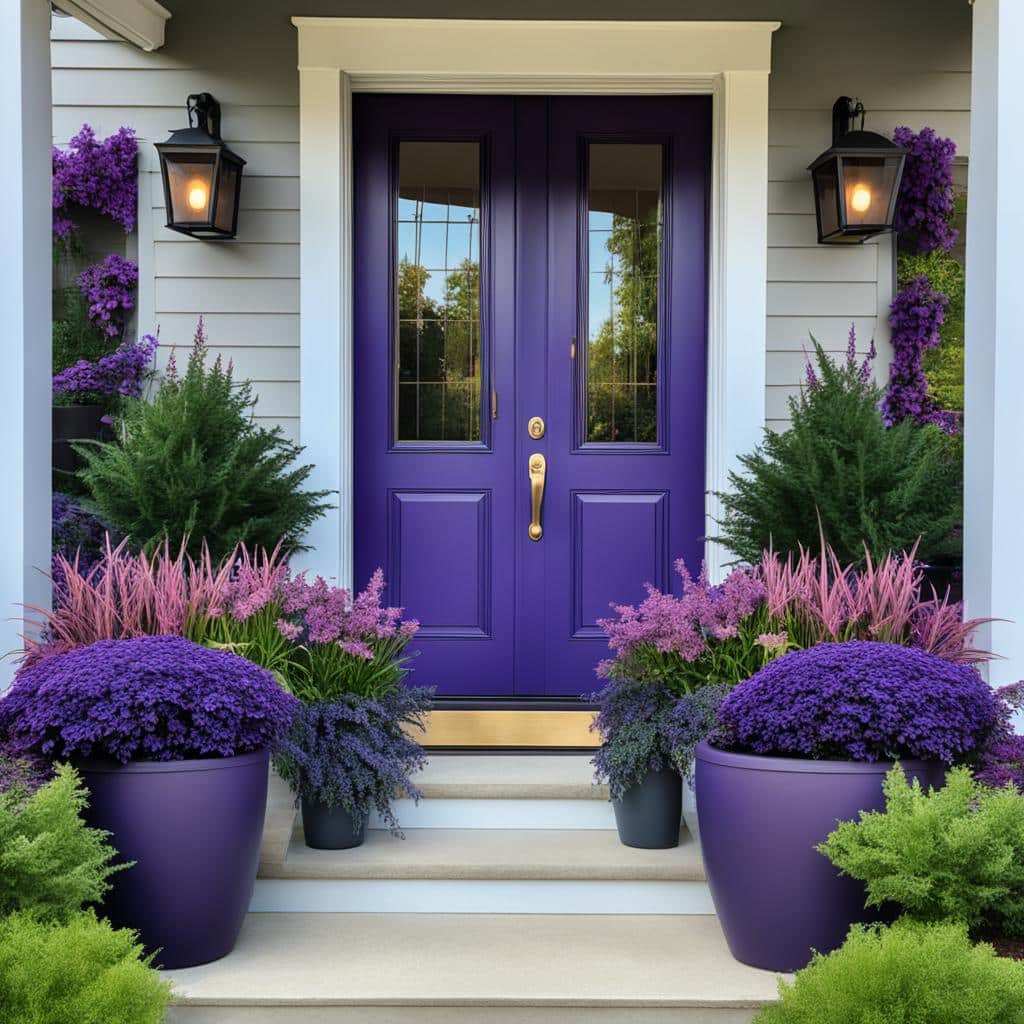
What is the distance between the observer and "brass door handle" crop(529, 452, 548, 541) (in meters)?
4.72

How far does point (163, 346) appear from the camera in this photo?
4715 millimetres

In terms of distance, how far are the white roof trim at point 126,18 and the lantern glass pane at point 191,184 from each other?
1.46 feet

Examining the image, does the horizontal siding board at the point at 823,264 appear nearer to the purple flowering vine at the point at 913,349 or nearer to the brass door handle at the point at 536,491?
the purple flowering vine at the point at 913,349

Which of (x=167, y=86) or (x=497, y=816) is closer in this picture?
(x=497, y=816)

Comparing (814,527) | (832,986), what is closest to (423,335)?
(814,527)

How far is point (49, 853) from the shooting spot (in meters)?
2.46

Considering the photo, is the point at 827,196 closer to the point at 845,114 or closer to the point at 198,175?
the point at 845,114

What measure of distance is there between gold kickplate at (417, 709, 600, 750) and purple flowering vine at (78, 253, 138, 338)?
1.88 m

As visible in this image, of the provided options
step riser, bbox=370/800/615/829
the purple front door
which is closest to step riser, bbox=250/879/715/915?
step riser, bbox=370/800/615/829

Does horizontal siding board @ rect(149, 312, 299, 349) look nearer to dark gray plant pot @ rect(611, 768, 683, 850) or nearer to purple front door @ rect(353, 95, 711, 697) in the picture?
purple front door @ rect(353, 95, 711, 697)

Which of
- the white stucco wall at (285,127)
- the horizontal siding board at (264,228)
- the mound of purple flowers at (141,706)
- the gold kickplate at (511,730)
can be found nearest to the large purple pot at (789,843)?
the mound of purple flowers at (141,706)

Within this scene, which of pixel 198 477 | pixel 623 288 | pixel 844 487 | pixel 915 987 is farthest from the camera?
pixel 623 288

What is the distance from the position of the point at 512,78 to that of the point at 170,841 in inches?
118

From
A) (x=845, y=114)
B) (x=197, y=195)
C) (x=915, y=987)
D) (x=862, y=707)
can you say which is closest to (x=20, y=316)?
(x=197, y=195)
